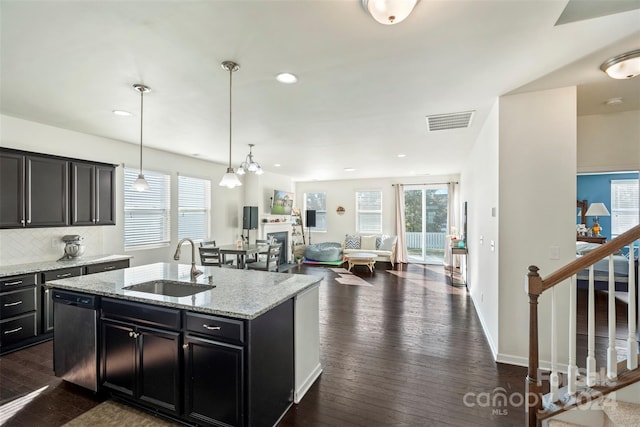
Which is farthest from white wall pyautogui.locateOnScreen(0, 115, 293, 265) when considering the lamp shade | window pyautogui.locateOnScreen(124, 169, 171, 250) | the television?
the lamp shade

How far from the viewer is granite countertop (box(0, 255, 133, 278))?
10.3 ft

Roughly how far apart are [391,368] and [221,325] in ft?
5.98

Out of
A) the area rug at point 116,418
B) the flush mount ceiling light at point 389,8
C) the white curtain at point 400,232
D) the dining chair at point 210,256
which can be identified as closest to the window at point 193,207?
the dining chair at point 210,256

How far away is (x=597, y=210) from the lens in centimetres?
633

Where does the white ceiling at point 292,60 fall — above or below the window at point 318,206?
above

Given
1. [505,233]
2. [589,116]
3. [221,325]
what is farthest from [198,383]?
[589,116]

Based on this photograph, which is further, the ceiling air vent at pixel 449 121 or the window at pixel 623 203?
the window at pixel 623 203

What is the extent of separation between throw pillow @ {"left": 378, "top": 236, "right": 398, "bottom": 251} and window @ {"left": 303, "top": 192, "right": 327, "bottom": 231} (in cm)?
209

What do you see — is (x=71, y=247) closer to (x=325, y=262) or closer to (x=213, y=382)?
(x=213, y=382)

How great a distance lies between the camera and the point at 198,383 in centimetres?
191

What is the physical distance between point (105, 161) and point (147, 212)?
1.04m

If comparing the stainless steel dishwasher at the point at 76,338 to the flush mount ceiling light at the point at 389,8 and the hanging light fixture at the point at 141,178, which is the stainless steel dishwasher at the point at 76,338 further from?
the flush mount ceiling light at the point at 389,8

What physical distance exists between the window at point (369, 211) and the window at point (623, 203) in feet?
18.2

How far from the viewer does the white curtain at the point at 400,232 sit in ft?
28.0
